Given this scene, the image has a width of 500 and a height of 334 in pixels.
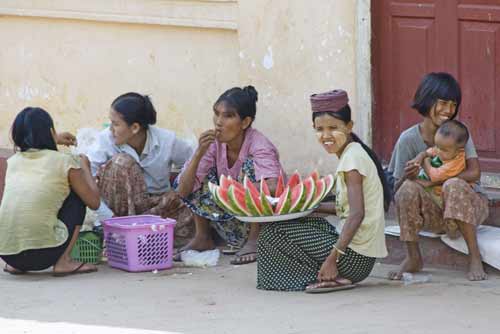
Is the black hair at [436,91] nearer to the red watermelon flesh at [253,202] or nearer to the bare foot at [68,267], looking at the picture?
the red watermelon flesh at [253,202]

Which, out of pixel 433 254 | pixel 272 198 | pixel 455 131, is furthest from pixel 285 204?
pixel 433 254

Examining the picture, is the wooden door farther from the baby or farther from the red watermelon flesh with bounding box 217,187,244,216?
the red watermelon flesh with bounding box 217,187,244,216

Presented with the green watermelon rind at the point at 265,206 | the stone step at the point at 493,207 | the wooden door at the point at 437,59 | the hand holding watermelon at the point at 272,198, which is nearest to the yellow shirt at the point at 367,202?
the hand holding watermelon at the point at 272,198

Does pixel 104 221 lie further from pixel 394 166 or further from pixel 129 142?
pixel 394 166

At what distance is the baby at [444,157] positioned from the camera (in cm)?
680

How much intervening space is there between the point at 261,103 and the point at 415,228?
1.75 meters

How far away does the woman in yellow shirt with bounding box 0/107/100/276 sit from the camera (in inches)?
285

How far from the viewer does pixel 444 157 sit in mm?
6883

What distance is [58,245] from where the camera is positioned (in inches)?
288

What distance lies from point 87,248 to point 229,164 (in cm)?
101

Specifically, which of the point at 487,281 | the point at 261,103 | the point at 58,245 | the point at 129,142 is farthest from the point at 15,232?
the point at 487,281

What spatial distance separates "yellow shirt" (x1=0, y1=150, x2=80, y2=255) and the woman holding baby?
6.27ft

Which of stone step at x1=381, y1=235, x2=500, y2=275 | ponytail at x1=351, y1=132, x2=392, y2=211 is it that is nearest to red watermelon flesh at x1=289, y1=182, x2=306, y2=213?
ponytail at x1=351, y1=132, x2=392, y2=211

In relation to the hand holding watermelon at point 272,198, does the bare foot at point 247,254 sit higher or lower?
lower
